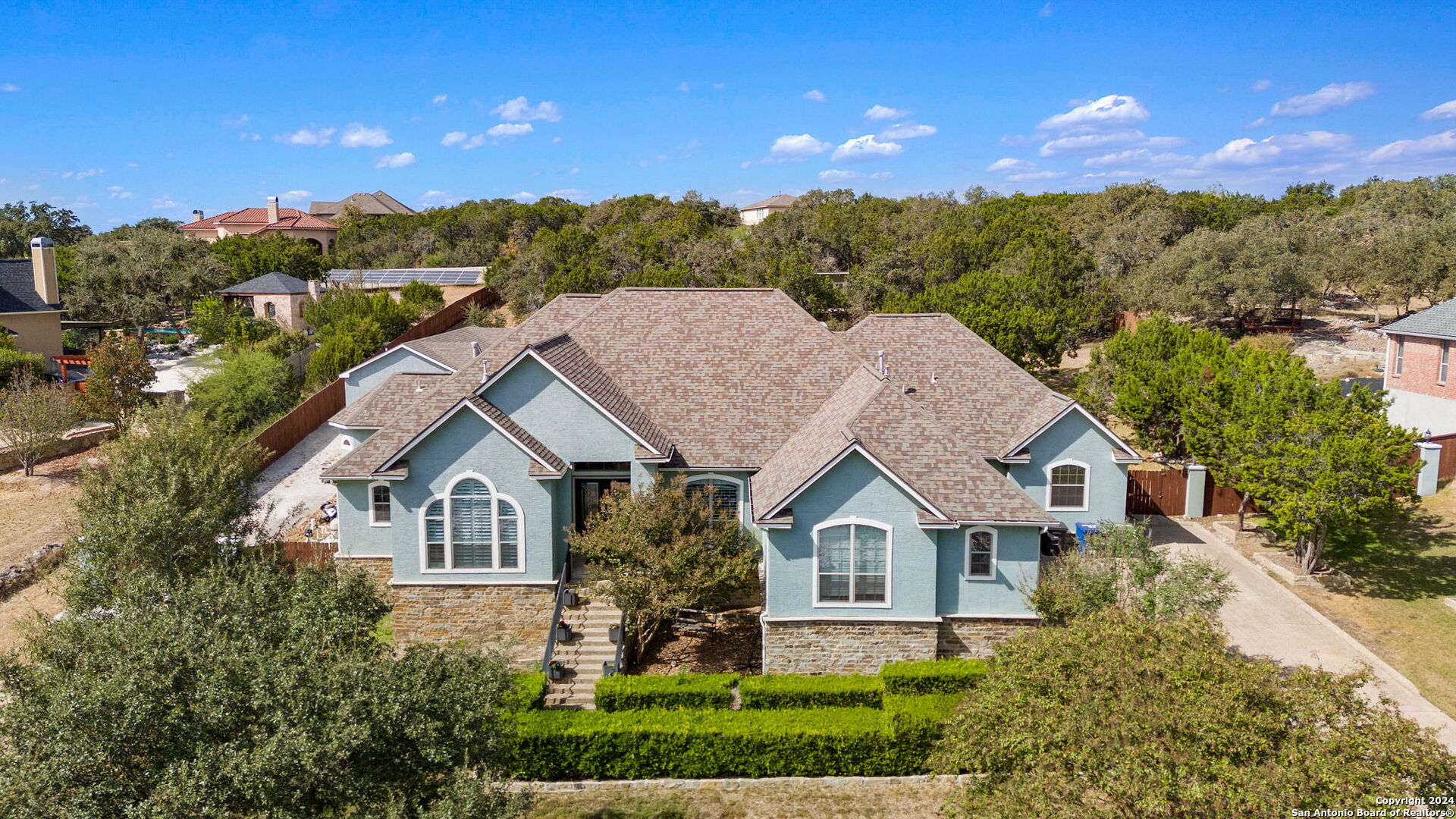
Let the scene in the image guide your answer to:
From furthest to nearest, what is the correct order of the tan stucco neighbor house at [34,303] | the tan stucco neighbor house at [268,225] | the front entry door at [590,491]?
the tan stucco neighbor house at [268,225], the tan stucco neighbor house at [34,303], the front entry door at [590,491]

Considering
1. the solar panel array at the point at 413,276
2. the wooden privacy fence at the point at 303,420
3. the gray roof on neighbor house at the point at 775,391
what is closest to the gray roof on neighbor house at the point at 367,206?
the solar panel array at the point at 413,276

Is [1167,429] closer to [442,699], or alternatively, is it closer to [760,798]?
[760,798]

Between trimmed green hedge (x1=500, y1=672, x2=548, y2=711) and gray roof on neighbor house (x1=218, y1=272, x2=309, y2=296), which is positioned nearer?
trimmed green hedge (x1=500, y1=672, x2=548, y2=711)

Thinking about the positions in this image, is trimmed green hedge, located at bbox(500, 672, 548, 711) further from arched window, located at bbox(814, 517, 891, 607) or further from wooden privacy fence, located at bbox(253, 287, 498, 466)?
wooden privacy fence, located at bbox(253, 287, 498, 466)

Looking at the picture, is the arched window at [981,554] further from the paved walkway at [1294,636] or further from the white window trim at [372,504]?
the white window trim at [372,504]

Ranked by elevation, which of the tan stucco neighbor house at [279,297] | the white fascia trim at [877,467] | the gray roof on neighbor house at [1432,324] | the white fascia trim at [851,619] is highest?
the tan stucco neighbor house at [279,297]

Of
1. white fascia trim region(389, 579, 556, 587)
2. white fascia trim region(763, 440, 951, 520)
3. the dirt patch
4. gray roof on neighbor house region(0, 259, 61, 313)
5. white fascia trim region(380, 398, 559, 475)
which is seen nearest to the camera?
white fascia trim region(763, 440, 951, 520)

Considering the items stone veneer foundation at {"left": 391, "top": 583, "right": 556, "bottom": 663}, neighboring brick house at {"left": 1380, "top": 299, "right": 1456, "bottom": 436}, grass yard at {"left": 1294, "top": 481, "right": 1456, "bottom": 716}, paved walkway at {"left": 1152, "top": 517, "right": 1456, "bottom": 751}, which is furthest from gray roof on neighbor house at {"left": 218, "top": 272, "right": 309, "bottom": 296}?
neighboring brick house at {"left": 1380, "top": 299, "right": 1456, "bottom": 436}
